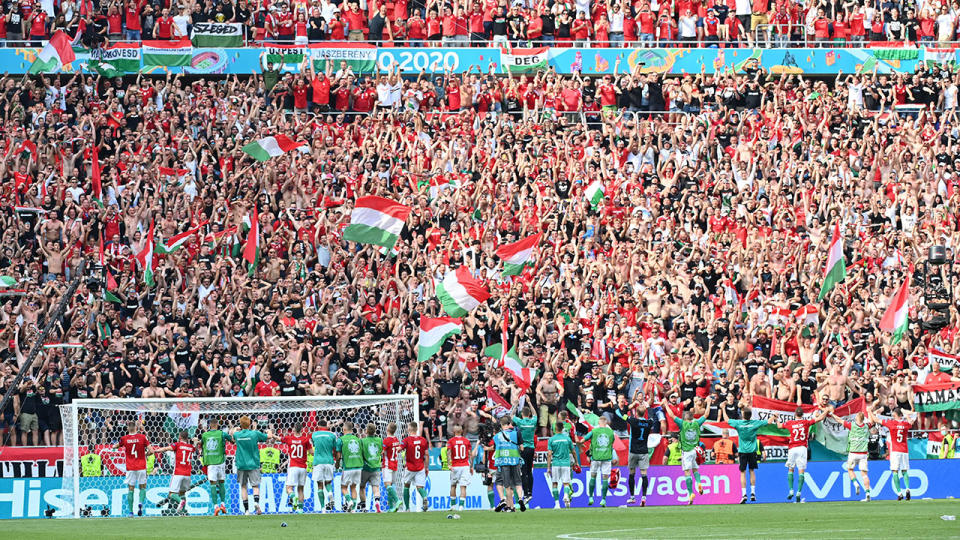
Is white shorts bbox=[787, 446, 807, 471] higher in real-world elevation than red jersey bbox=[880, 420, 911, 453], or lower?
lower

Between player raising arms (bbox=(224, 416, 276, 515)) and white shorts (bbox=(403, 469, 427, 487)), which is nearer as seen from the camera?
player raising arms (bbox=(224, 416, 276, 515))

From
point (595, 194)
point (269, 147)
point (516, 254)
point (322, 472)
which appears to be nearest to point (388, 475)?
point (322, 472)

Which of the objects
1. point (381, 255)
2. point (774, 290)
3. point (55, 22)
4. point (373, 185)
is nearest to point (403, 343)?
point (381, 255)

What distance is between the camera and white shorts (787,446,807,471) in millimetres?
27609

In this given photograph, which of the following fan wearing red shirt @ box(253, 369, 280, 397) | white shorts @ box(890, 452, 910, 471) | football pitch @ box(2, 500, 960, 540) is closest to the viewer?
football pitch @ box(2, 500, 960, 540)

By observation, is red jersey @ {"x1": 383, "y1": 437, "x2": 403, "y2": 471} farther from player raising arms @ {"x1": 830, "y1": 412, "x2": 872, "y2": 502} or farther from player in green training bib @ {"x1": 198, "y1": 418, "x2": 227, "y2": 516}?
player raising arms @ {"x1": 830, "y1": 412, "x2": 872, "y2": 502}

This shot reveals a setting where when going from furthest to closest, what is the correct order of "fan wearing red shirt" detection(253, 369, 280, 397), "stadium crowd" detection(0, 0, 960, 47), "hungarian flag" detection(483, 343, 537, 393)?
"stadium crowd" detection(0, 0, 960, 47)
"hungarian flag" detection(483, 343, 537, 393)
"fan wearing red shirt" detection(253, 369, 280, 397)

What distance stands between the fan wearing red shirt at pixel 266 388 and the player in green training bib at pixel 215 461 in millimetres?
2371

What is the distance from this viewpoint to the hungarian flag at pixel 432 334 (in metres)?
29.0

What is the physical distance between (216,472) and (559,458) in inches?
220

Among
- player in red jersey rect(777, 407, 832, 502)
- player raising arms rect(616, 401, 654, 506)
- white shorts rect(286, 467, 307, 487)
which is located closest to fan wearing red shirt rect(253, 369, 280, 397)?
white shorts rect(286, 467, 307, 487)

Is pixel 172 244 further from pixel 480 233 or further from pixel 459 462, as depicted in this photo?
pixel 459 462

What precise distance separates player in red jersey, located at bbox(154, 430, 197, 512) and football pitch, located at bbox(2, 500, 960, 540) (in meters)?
0.85

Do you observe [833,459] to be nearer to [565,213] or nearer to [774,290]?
[774,290]
